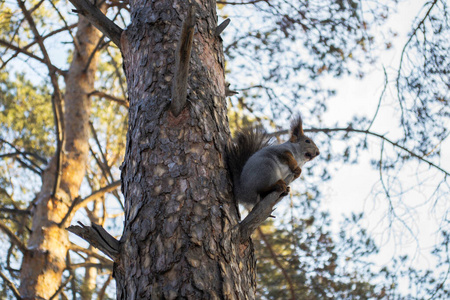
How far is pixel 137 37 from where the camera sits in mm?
1963

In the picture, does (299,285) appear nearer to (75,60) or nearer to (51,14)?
(75,60)

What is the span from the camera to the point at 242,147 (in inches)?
75.4

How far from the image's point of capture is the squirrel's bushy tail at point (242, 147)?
1.74m

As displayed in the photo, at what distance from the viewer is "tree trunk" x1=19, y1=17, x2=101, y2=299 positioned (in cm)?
344

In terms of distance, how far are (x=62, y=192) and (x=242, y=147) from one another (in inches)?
94.8

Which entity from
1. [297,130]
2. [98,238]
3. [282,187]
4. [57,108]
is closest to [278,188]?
[282,187]

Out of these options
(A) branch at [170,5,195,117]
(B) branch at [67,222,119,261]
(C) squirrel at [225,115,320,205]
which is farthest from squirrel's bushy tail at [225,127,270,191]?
(B) branch at [67,222,119,261]

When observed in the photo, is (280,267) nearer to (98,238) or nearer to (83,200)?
(83,200)

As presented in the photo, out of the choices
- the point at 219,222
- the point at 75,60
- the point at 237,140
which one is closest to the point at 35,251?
the point at 75,60

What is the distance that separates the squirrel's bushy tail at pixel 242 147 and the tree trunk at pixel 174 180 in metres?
0.05

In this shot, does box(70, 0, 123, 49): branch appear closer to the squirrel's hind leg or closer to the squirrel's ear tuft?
the squirrel's hind leg

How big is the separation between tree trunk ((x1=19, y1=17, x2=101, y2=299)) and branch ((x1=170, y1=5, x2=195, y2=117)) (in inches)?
87.7

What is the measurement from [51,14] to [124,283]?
494cm

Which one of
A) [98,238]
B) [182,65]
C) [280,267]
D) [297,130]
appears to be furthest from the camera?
[280,267]
